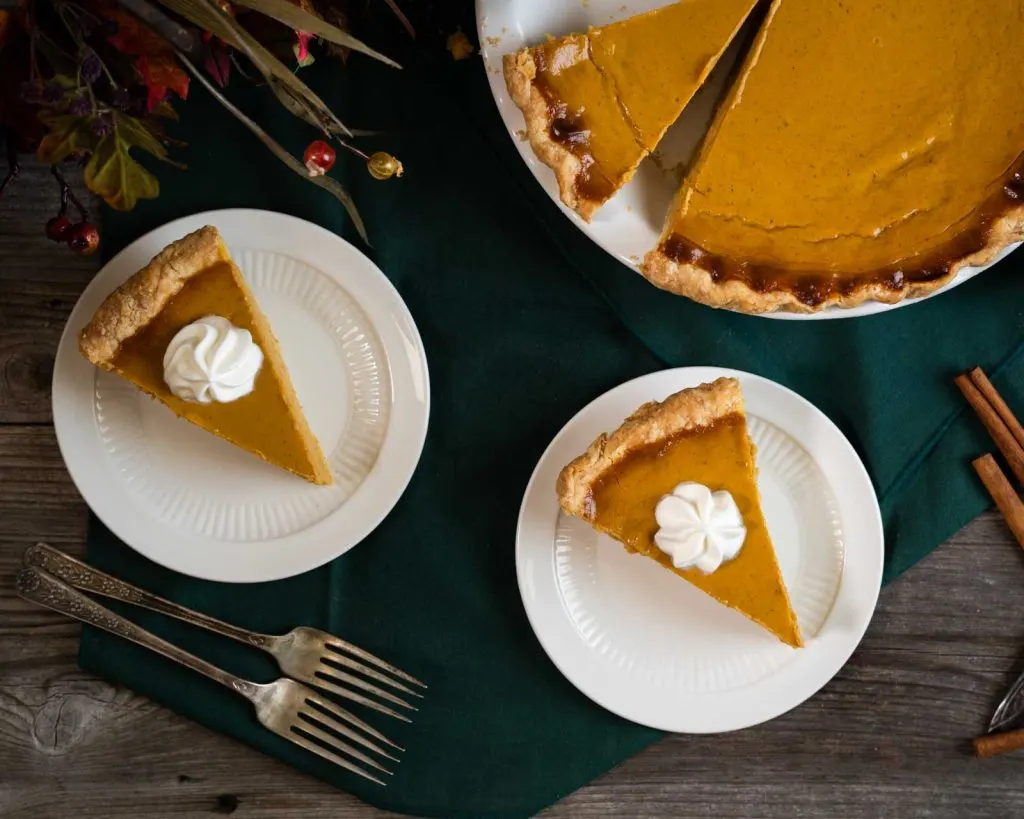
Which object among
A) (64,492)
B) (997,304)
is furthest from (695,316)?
(64,492)

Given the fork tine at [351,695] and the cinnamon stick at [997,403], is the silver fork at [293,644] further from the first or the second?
the cinnamon stick at [997,403]

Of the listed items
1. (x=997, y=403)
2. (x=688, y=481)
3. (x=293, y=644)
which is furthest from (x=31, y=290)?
(x=997, y=403)

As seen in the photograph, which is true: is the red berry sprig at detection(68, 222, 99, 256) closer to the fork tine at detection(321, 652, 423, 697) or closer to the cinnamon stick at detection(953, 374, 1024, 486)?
the fork tine at detection(321, 652, 423, 697)

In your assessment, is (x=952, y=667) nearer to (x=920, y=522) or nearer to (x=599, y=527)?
(x=920, y=522)

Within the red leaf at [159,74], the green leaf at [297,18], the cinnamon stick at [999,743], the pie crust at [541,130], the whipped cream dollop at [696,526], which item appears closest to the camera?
the green leaf at [297,18]

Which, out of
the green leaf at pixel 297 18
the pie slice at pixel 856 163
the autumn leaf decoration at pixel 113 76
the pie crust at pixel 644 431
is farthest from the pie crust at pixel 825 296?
the green leaf at pixel 297 18

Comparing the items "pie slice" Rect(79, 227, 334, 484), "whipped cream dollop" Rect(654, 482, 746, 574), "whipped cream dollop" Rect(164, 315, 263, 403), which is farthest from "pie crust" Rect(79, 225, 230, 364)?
"whipped cream dollop" Rect(654, 482, 746, 574)
